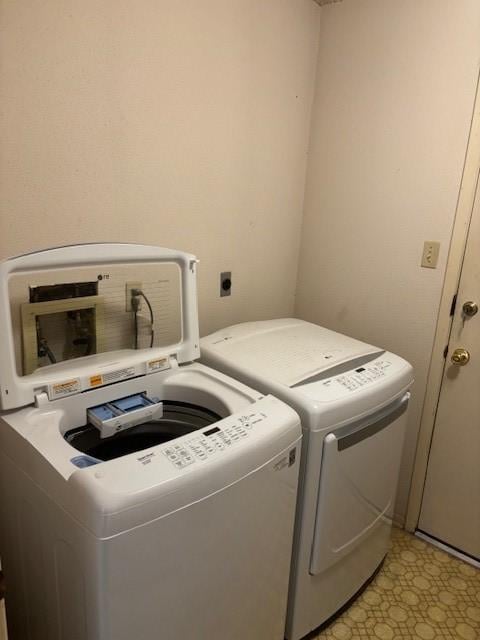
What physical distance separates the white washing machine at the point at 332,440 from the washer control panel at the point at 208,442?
0.24m

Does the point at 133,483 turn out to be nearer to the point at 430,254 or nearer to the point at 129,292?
the point at 129,292

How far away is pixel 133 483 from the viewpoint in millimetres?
852

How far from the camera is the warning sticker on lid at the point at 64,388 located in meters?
1.12

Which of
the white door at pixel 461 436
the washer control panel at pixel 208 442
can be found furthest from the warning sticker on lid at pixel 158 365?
the white door at pixel 461 436

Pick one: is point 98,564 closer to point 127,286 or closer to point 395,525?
point 127,286

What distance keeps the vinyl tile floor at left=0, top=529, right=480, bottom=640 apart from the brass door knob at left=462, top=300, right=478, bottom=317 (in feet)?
3.45

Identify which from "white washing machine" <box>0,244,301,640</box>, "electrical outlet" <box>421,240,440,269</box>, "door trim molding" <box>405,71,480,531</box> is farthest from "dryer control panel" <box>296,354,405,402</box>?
"electrical outlet" <box>421,240,440,269</box>

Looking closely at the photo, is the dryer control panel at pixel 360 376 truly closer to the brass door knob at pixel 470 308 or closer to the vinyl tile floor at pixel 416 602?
the brass door knob at pixel 470 308

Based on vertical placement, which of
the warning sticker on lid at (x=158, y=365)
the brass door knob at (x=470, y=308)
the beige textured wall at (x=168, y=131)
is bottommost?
the warning sticker on lid at (x=158, y=365)

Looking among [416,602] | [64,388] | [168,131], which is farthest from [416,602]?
[168,131]

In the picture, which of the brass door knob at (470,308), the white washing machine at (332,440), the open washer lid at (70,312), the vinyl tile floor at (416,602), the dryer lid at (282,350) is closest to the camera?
the open washer lid at (70,312)

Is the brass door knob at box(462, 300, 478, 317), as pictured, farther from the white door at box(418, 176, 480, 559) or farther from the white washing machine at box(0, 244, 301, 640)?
the white washing machine at box(0, 244, 301, 640)

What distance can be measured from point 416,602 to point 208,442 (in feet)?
4.23

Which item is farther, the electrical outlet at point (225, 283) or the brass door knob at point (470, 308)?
the electrical outlet at point (225, 283)
